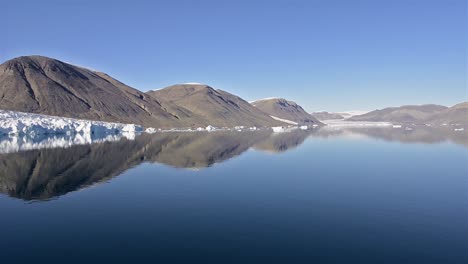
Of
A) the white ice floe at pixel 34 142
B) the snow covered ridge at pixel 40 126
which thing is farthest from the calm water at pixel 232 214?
the snow covered ridge at pixel 40 126

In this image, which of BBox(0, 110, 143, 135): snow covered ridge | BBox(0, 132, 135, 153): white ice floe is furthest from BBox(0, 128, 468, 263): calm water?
BBox(0, 110, 143, 135): snow covered ridge

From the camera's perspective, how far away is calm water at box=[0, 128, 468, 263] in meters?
24.0

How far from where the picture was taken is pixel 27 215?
33.3 metres

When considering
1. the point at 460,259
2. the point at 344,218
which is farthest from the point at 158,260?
the point at 460,259

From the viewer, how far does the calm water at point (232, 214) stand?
2403cm

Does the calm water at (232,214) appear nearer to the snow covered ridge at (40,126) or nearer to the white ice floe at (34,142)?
the white ice floe at (34,142)

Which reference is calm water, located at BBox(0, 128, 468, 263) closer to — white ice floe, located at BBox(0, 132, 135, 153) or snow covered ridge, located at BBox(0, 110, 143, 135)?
white ice floe, located at BBox(0, 132, 135, 153)

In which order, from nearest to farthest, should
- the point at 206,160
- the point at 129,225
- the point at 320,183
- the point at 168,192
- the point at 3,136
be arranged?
the point at 129,225 < the point at 168,192 < the point at 320,183 < the point at 206,160 < the point at 3,136

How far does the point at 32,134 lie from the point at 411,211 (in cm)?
14143

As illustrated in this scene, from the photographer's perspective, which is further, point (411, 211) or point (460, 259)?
point (411, 211)

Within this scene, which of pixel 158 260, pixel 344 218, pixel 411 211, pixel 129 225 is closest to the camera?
pixel 158 260

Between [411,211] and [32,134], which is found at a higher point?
[32,134]

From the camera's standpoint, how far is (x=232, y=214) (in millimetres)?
33406

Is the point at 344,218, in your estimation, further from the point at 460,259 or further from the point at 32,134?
the point at 32,134
